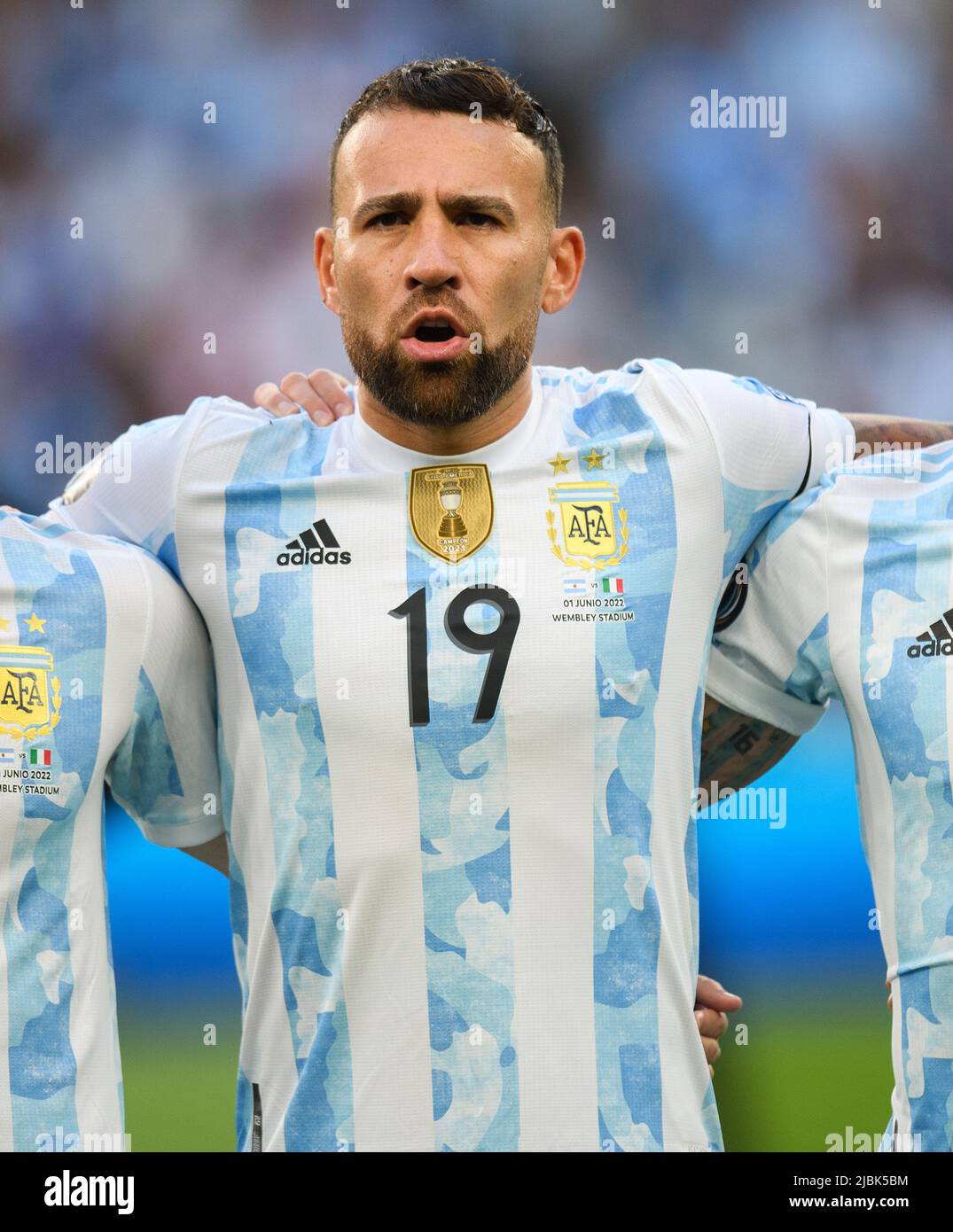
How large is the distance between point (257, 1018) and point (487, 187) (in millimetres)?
1255

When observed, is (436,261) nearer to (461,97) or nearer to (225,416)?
(461,97)

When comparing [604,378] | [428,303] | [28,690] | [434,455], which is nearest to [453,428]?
[434,455]

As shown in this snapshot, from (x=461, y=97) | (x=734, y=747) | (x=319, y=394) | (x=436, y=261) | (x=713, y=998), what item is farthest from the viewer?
(x=734, y=747)

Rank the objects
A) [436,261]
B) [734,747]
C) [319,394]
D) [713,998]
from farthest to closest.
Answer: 1. [734,747]
2. [319,394]
3. [713,998]
4. [436,261]

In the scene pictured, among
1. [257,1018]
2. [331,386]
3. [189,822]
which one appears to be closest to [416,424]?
[331,386]

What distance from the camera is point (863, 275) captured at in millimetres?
4090

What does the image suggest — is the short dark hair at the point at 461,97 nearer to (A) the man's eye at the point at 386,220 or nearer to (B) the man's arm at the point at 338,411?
(A) the man's eye at the point at 386,220

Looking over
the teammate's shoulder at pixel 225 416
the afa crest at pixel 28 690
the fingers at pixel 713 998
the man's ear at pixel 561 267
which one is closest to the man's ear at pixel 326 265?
the teammate's shoulder at pixel 225 416

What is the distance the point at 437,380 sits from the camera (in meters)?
2.24

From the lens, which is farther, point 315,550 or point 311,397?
point 311,397

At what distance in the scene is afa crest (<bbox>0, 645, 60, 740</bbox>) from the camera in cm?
209

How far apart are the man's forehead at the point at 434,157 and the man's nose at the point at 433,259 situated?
0.06 meters

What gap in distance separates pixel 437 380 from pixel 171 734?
0.65m

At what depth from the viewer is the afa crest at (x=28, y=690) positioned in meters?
2.09
